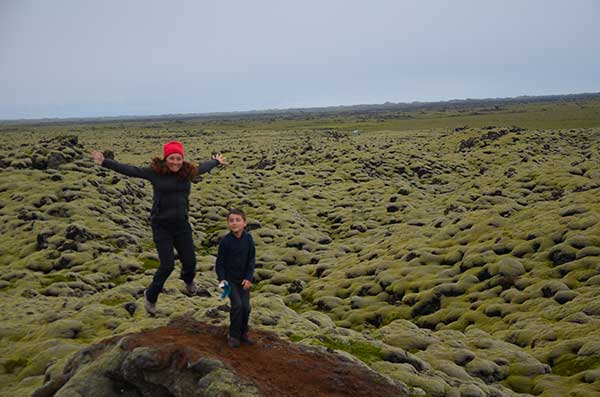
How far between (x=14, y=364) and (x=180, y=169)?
A: 9074 millimetres

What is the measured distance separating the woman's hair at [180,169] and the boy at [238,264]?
180cm

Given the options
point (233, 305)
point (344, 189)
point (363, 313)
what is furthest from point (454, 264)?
point (344, 189)

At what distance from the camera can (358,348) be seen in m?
14.3

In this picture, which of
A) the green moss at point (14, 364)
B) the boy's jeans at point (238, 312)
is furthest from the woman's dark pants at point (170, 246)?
the green moss at point (14, 364)

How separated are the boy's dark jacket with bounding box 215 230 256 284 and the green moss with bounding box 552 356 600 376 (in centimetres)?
1135

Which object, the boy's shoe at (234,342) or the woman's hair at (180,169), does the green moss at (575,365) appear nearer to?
the boy's shoe at (234,342)

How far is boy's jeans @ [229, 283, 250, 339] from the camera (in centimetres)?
1131

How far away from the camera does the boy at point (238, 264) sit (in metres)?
11.6

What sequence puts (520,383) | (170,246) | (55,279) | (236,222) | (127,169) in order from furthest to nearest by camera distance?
(55,279), (520,383), (170,246), (127,169), (236,222)

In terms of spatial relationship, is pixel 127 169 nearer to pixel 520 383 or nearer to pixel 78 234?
pixel 520 383

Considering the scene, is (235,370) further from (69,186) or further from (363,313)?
(69,186)

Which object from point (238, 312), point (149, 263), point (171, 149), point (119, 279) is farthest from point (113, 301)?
point (238, 312)

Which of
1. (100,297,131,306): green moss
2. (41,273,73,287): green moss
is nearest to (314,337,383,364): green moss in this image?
(100,297,131,306): green moss

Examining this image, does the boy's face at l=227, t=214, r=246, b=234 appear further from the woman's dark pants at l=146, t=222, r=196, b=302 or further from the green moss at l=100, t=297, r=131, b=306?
the green moss at l=100, t=297, r=131, b=306
